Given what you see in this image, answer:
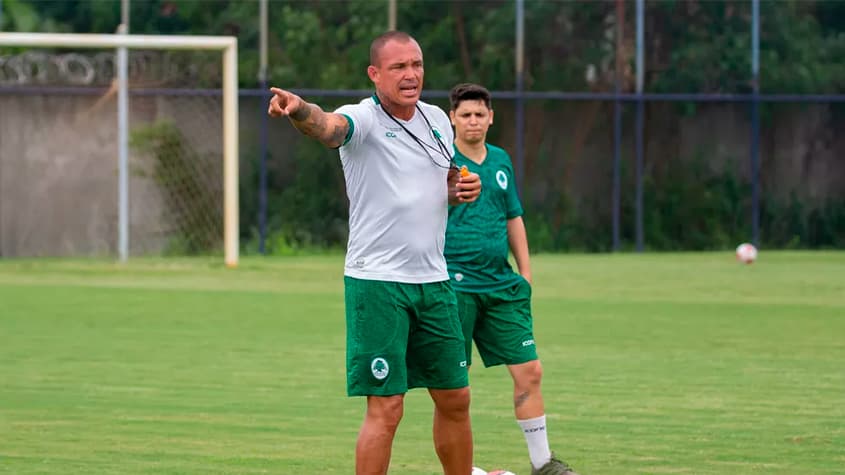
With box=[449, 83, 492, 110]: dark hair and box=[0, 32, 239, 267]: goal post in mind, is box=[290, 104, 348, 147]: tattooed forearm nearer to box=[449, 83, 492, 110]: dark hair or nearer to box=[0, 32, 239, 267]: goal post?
box=[449, 83, 492, 110]: dark hair

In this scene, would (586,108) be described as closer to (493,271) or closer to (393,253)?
(493,271)

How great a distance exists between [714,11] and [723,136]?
2311 mm

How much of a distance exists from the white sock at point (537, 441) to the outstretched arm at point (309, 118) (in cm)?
→ 216

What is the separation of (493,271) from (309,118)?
2403 millimetres

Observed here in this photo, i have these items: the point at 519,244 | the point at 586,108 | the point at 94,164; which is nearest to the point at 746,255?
the point at 586,108

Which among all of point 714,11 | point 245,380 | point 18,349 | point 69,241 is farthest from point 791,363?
point 714,11

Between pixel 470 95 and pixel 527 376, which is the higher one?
pixel 470 95

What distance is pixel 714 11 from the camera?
2975cm

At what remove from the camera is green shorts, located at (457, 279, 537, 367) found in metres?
8.24

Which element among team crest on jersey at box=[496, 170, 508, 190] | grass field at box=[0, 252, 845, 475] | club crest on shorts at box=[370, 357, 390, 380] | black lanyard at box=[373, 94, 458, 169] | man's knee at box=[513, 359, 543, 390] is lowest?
grass field at box=[0, 252, 845, 475]

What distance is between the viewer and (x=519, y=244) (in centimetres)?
866

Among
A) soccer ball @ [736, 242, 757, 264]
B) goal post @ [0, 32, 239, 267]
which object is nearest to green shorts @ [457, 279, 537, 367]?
goal post @ [0, 32, 239, 267]

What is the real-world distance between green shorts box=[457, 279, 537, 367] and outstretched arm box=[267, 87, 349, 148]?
1.99 metres

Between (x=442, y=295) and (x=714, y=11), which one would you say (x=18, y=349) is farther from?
(x=714, y=11)
